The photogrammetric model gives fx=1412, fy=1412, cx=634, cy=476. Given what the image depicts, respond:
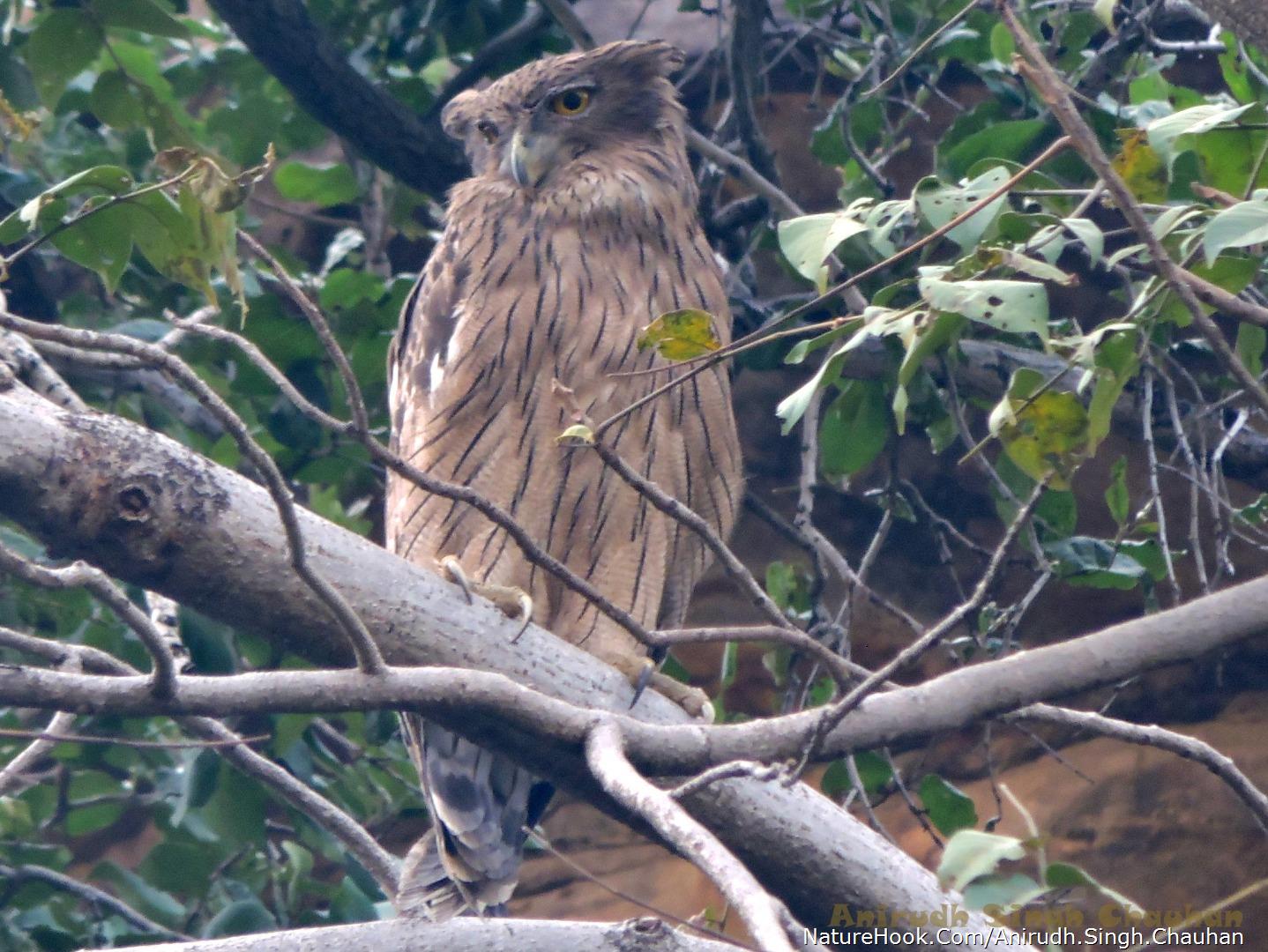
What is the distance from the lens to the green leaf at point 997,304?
1.07 m

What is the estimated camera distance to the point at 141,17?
82.0 inches

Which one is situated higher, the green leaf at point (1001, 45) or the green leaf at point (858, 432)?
the green leaf at point (1001, 45)

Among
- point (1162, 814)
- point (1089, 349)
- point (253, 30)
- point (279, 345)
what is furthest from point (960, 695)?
point (1162, 814)

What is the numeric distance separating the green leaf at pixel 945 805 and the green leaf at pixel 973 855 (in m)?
1.04

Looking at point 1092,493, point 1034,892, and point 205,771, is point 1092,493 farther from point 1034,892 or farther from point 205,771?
point 1034,892

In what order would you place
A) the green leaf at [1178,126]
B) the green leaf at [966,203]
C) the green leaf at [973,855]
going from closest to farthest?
1. the green leaf at [973,855]
2. the green leaf at [1178,126]
3. the green leaf at [966,203]

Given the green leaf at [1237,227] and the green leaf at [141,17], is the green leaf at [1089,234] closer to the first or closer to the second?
the green leaf at [1237,227]

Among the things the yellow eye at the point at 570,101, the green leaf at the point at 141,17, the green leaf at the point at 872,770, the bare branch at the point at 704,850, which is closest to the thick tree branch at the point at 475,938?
the bare branch at the point at 704,850

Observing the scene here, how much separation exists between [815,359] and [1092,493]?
1.56 m

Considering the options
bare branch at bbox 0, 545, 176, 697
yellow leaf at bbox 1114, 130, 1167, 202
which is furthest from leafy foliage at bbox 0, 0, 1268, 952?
bare branch at bbox 0, 545, 176, 697

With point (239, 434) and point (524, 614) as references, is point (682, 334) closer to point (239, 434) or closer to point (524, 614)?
point (239, 434)

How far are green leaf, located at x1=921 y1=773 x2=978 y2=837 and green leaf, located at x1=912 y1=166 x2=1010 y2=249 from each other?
1.03 m

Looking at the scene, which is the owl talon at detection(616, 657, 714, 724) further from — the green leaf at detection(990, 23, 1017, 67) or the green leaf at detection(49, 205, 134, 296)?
the green leaf at detection(990, 23, 1017, 67)

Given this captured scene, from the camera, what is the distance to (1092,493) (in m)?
4.16
